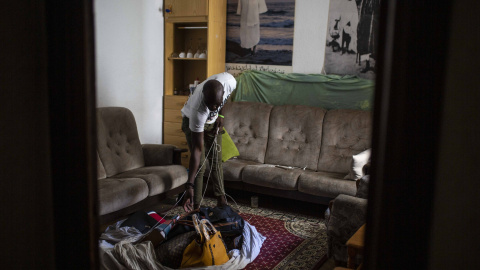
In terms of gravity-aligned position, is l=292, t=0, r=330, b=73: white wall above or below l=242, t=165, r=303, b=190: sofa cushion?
above

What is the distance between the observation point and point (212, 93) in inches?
128

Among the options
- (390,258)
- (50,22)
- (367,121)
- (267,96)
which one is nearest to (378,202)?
(390,258)

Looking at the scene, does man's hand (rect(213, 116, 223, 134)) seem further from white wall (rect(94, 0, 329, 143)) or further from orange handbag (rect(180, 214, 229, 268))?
white wall (rect(94, 0, 329, 143))

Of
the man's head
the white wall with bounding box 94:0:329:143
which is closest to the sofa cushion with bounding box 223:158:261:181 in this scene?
the man's head

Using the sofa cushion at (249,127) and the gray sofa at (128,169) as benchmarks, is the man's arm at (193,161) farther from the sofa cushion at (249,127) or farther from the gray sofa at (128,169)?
the sofa cushion at (249,127)

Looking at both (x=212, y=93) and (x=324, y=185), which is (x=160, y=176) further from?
(x=324, y=185)

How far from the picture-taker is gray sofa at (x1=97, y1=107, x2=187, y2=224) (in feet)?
10.9

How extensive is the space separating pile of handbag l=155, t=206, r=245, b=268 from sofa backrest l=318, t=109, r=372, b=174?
59.9 inches

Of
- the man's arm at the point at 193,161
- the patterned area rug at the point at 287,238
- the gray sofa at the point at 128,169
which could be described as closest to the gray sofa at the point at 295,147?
the patterned area rug at the point at 287,238

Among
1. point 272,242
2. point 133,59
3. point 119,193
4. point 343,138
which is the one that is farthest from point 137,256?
point 133,59

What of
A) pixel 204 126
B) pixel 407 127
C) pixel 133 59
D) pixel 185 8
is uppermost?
pixel 185 8

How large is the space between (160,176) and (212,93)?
1016 millimetres

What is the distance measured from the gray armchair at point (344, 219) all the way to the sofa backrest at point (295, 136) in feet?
5.09

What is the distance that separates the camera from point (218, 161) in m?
3.96
